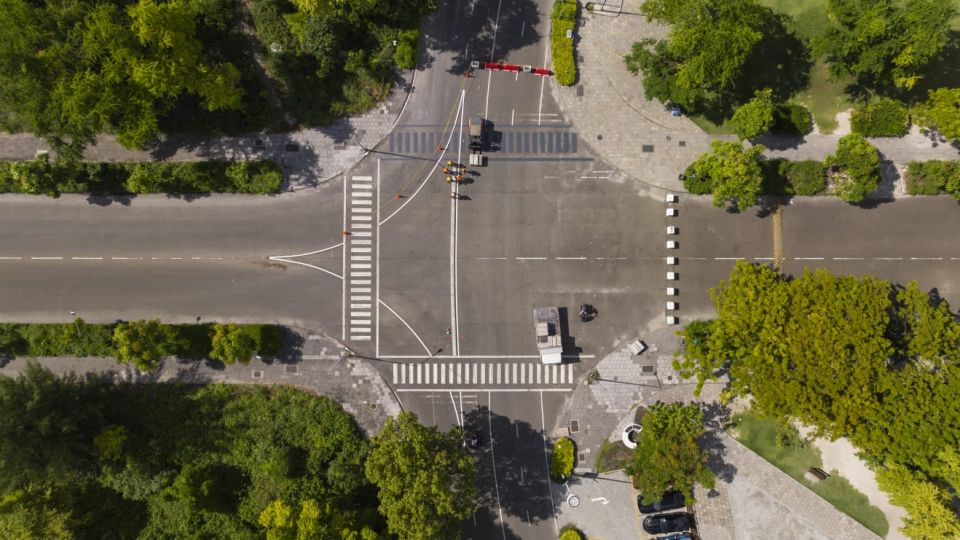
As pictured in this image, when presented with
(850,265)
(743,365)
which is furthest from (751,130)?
(743,365)

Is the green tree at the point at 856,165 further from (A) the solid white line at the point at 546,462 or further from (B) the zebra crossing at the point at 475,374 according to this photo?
(A) the solid white line at the point at 546,462

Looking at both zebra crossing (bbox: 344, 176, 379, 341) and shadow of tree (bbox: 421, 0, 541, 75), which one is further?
shadow of tree (bbox: 421, 0, 541, 75)

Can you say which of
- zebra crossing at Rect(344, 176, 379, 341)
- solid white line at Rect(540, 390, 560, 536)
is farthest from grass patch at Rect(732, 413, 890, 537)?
zebra crossing at Rect(344, 176, 379, 341)

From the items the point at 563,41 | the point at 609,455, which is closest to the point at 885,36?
the point at 563,41

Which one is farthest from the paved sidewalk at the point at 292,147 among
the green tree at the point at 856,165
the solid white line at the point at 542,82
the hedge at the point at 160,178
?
the green tree at the point at 856,165

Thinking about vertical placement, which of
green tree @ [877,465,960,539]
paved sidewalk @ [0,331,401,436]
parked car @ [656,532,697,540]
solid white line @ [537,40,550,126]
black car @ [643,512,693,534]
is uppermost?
solid white line @ [537,40,550,126]

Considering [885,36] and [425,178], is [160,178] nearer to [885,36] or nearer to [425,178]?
[425,178]

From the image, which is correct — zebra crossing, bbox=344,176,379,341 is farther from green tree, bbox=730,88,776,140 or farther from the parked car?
green tree, bbox=730,88,776,140
